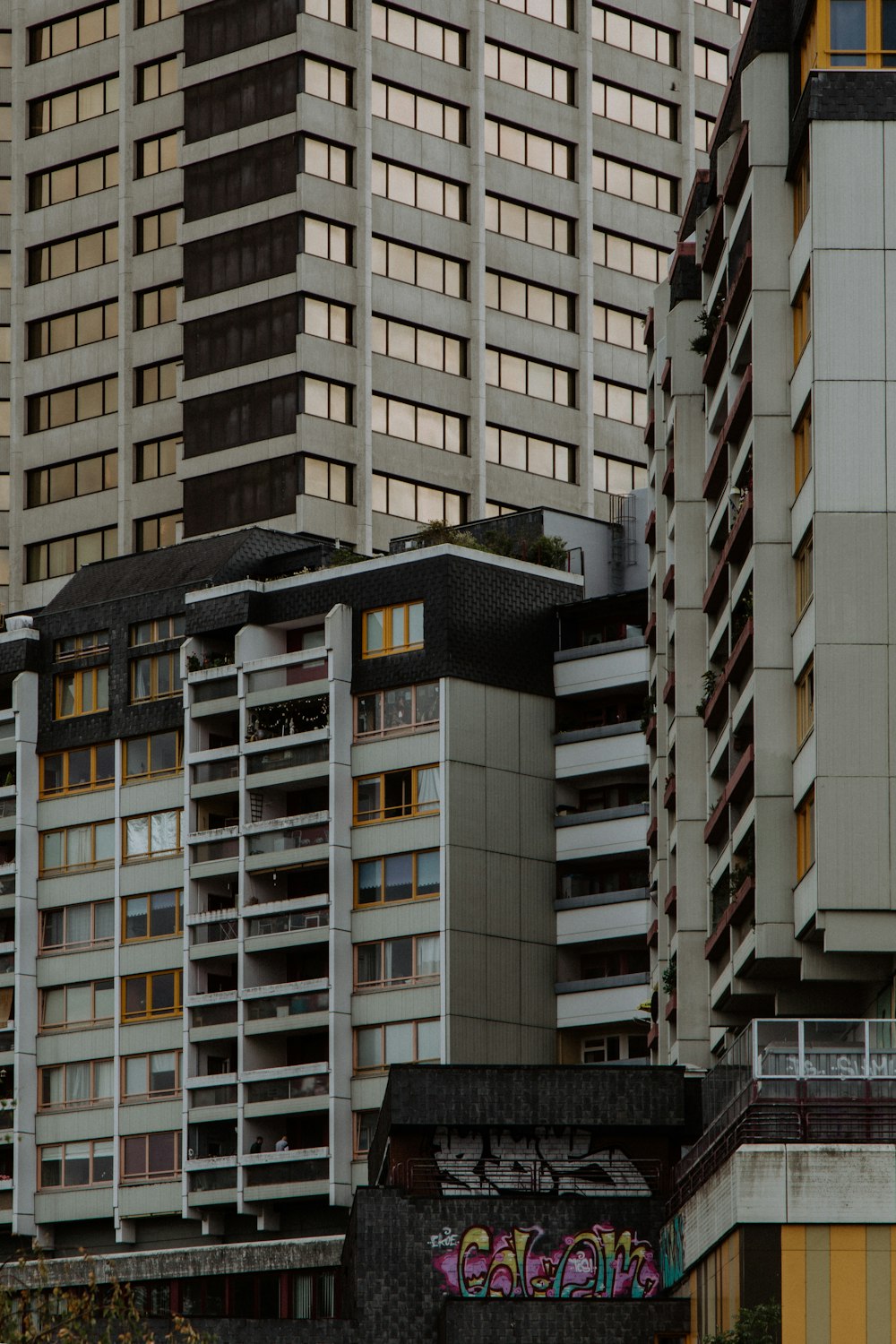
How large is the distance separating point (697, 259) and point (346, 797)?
31.2 meters

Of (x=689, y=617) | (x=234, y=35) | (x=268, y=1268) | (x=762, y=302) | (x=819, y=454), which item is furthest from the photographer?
(x=234, y=35)

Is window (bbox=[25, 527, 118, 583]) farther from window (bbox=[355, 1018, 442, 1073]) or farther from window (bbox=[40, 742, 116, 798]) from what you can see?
window (bbox=[355, 1018, 442, 1073])

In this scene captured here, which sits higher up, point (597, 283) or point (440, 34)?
point (440, 34)

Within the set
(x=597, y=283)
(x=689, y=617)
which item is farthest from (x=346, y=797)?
(x=597, y=283)

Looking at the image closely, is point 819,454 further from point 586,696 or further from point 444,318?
point 444,318

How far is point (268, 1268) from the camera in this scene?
109312mm

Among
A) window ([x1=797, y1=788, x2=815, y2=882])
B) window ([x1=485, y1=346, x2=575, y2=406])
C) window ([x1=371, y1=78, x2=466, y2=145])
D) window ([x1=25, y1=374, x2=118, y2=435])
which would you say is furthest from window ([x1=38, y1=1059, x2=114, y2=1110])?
window ([x1=797, y1=788, x2=815, y2=882])

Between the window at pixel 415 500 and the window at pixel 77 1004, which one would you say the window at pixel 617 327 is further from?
the window at pixel 77 1004

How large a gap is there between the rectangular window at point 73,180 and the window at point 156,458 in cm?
1345

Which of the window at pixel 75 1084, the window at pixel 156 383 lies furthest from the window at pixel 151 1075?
the window at pixel 156 383

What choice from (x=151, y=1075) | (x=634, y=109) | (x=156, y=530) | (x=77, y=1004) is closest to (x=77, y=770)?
(x=77, y=1004)

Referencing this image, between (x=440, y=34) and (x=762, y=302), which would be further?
A: (x=440, y=34)

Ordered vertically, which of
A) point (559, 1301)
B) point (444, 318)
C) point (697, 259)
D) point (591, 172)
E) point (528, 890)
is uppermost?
point (591, 172)

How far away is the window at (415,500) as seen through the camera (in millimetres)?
131750
